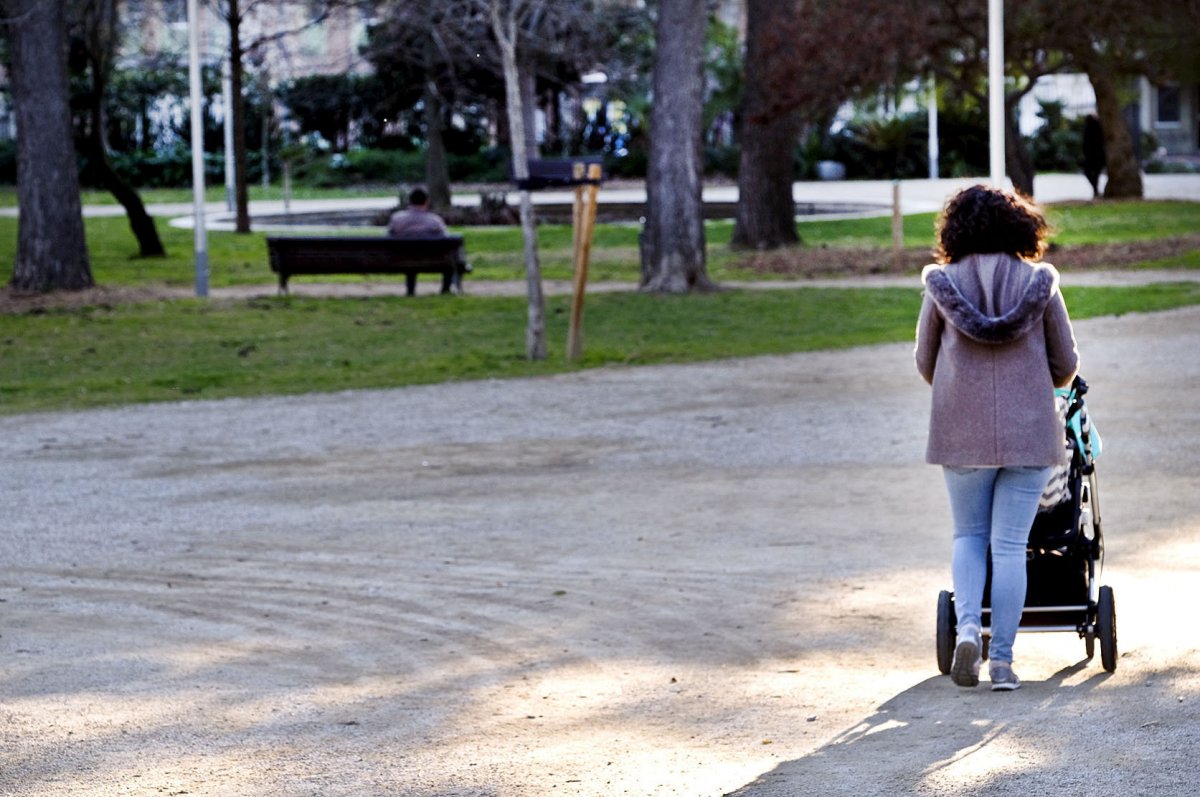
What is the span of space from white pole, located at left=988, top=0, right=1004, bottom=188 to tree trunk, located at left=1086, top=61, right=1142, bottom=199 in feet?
74.1

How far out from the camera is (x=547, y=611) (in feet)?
23.9

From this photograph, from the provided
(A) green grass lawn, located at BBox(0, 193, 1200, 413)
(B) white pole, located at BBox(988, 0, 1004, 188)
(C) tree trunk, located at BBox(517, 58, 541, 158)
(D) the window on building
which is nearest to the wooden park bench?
(A) green grass lawn, located at BBox(0, 193, 1200, 413)

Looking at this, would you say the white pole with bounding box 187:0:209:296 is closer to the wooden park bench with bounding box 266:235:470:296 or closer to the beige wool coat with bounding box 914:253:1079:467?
the wooden park bench with bounding box 266:235:470:296

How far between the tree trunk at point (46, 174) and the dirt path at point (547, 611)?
9.95 meters

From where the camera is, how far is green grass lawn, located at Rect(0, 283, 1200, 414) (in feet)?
48.9

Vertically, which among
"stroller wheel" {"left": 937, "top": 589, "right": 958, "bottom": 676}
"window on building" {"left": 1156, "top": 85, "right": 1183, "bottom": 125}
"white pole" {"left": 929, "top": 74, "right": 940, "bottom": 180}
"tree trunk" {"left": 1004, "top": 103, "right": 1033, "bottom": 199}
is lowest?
"stroller wheel" {"left": 937, "top": 589, "right": 958, "bottom": 676}

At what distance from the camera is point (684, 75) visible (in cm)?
2117

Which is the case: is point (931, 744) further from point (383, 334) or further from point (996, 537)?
point (383, 334)

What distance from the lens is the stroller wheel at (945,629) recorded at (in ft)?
20.3

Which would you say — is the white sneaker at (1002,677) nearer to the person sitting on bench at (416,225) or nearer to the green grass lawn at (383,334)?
the green grass lawn at (383,334)

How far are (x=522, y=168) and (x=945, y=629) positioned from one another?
30.9 ft

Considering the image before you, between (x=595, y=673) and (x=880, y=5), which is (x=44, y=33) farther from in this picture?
(x=595, y=673)

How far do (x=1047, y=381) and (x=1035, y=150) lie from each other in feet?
159

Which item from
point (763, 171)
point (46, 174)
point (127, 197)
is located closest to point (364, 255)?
point (46, 174)
